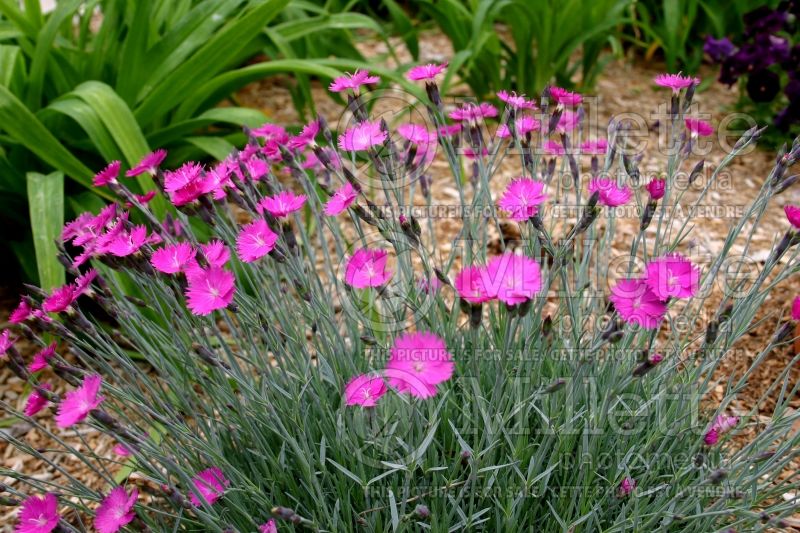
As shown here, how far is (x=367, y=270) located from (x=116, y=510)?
449 millimetres

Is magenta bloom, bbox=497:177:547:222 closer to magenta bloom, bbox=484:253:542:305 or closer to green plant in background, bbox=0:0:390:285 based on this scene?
magenta bloom, bbox=484:253:542:305

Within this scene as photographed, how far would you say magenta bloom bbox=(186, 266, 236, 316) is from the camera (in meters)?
0.84

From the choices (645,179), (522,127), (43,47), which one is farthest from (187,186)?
(645,179)

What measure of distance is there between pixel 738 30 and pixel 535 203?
303cm

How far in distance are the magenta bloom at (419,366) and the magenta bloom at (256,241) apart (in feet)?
0.77

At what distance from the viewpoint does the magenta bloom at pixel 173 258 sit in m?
0.89

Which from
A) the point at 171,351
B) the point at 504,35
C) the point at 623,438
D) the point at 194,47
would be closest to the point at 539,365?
the point at 623,438

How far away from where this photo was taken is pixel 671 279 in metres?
0.80

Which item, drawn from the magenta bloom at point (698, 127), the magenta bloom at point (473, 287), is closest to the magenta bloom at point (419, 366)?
the magenta bloom at point (473, 287)

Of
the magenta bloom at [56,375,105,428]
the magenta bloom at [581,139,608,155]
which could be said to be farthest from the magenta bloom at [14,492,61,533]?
the magenta bloom at [581,139,608,155]

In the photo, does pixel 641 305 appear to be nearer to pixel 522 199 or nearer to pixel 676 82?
pixel 522 199

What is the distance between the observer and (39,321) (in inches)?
37.3

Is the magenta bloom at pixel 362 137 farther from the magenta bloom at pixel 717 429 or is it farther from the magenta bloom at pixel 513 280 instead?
the magenta bloom at pixel 717 429

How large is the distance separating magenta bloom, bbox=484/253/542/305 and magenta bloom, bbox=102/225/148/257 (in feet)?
1.54
